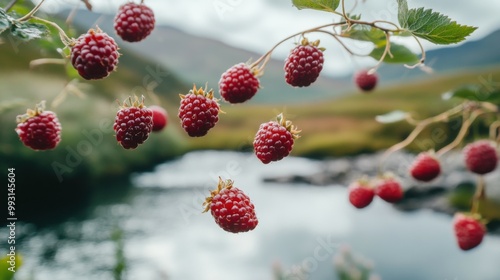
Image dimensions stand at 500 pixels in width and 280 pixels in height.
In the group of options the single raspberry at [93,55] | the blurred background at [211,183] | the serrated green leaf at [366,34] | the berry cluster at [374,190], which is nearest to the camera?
the single raspberry at [93,55]

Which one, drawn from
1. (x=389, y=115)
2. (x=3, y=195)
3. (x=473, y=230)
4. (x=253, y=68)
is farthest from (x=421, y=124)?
(x=3, y=195)

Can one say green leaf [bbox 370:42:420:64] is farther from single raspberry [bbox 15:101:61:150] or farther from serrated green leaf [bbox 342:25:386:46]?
single raspberry [bbox 15:101:61:150]

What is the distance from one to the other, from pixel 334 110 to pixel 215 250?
1904 millimetres

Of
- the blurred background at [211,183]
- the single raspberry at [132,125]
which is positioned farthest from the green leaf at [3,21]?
the blurred background at [211,183]

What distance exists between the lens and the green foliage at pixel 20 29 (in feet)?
1.16

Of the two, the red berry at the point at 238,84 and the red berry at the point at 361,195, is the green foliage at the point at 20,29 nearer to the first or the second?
the red berry at the point at 238,84

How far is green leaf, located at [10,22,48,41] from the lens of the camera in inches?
14.2

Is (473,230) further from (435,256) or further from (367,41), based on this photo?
(435,256)

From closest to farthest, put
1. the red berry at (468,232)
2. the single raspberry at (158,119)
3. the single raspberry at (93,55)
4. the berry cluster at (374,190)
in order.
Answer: the single raspberry at (93,55)
the single raspberry at (158,119)
the berry cluster at (374,190)
the red berry at (468,232)

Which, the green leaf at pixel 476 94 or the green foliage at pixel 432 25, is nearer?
the green foliage at pixel 432 25

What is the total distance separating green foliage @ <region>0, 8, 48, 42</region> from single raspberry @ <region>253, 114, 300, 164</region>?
193mm

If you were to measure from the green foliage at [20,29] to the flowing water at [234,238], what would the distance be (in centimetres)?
324

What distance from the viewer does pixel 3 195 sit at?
3.01 metres

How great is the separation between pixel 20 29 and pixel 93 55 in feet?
0.29
